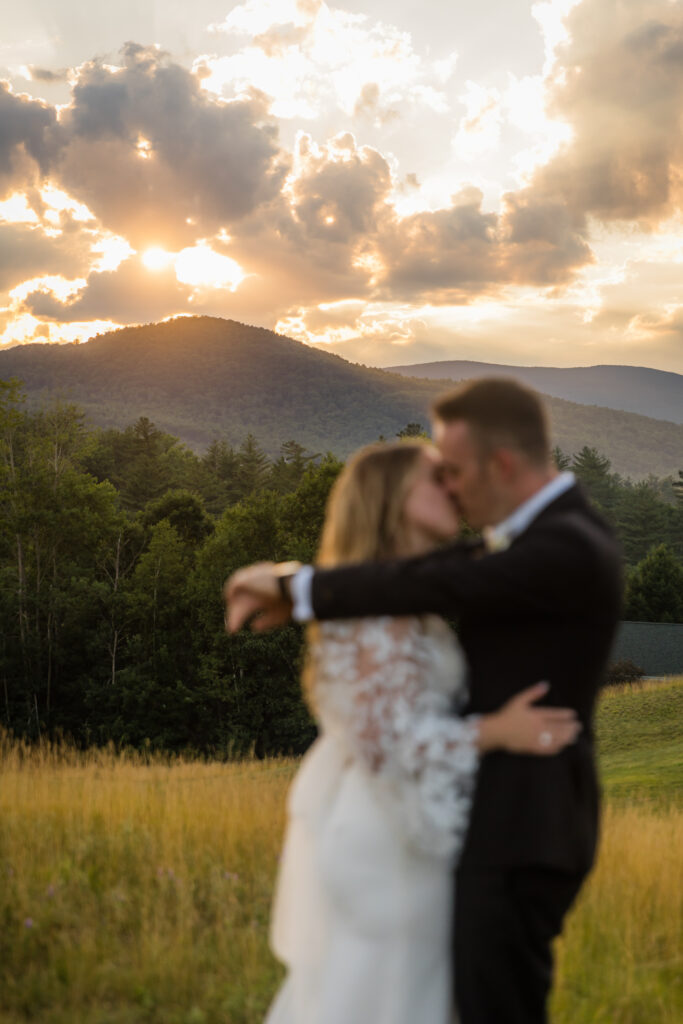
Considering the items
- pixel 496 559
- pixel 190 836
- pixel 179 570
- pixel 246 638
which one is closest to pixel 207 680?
pixel 246 638

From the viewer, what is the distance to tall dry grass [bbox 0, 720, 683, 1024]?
13.8 feet

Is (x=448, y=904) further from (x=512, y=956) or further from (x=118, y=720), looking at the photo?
(x=118, y=720)

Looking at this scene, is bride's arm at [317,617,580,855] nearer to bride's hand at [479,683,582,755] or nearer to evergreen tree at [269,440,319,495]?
bride's hand at [479,683,582,755]

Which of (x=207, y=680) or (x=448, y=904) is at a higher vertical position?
(x=448, y=904)

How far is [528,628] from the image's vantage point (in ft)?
7.09

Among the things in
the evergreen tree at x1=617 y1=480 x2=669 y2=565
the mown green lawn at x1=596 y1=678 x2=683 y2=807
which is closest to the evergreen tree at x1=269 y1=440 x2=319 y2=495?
the evergreen tree at x1=617 y1=480 x2=669 y2=565

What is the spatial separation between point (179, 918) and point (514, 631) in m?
3.46

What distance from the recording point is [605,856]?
609 centimetres

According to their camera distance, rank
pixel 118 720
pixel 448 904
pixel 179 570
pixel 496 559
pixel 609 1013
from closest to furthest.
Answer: pixel 496 559
pixel 448 904
pixel 609 1013
pixel 118 720
pixel 179 570

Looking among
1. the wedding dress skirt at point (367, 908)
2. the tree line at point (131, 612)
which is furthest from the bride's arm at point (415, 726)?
the tree line at point (131, 612)

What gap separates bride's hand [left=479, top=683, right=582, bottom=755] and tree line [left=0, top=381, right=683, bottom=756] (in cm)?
3059

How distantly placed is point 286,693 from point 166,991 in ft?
102

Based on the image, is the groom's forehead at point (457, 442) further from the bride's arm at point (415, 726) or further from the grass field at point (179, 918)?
the grass field at point (179, 918)

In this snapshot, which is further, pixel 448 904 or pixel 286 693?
pixel 286 693
